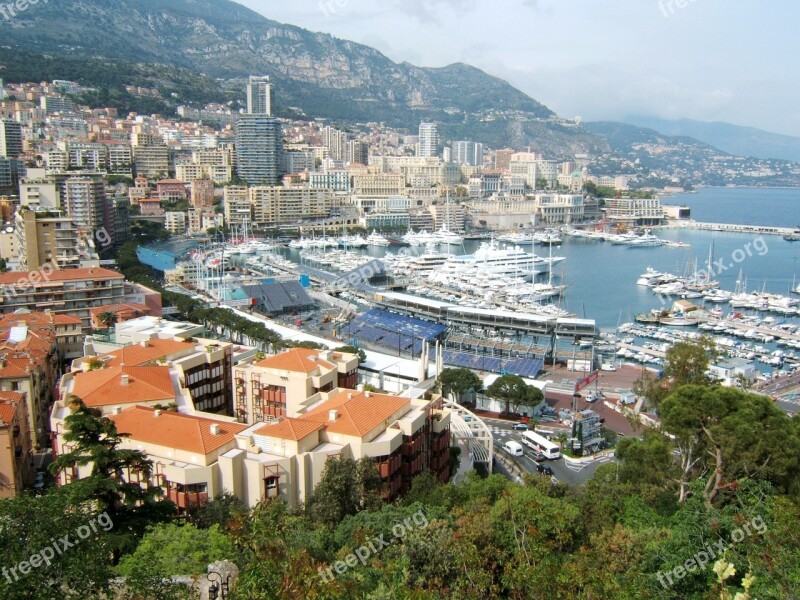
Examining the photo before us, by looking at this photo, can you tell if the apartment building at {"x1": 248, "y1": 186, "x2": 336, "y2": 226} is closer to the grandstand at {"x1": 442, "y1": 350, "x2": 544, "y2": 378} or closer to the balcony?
the grandstand at {"x1": 442, "y1": 350, "x2": 544, "y2": 378}

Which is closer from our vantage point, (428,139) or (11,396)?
(11,396)

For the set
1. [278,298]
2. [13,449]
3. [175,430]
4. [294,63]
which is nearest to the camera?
[175,430]

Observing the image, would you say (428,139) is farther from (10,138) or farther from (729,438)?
(729,438)

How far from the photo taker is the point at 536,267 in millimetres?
37938

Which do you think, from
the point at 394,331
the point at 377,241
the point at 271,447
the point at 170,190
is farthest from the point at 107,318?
the point at 170,190

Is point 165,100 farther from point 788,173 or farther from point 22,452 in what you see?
point 788,173

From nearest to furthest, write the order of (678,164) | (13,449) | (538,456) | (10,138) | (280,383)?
(13,449) < (280,383) < (538,456) < (10,138) < (678,164)

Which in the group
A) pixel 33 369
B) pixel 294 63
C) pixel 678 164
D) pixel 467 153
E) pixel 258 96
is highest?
pixel 294 63

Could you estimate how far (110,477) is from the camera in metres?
6.62

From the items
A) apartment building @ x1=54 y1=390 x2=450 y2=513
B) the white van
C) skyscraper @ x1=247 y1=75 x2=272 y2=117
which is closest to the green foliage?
apartment building @ x1=54 y1=390 x2=450 y2=513

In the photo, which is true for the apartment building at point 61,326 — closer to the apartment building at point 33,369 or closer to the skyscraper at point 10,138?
the apartment building at point 33,369

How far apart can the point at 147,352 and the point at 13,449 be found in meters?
3.21

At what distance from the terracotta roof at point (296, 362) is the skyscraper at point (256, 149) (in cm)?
4893

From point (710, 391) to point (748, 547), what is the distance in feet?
11.3
